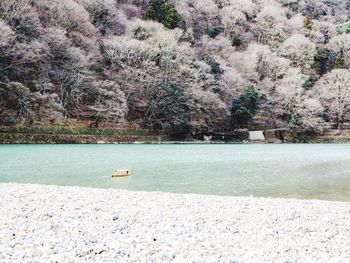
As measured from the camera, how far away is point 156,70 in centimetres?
5622

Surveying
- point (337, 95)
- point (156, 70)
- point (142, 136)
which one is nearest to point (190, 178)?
point (142, 136)

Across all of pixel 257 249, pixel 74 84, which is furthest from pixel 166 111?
pixel 257 249

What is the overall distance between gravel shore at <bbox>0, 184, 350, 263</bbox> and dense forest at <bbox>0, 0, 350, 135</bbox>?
3594 cm

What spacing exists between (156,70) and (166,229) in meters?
49.3

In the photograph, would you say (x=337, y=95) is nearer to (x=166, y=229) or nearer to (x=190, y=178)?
(x=190, y=178)

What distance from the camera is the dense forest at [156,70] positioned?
48.0 meters

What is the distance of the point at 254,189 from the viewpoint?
52.2 ft

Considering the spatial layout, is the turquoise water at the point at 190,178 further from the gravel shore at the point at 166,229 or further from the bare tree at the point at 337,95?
the bare tree at the point at 337,95

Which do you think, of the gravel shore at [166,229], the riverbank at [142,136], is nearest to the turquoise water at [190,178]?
the gravel shore at [166,229]

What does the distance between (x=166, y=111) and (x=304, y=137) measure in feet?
85.4

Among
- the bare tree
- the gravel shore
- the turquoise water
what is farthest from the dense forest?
the gravel shore

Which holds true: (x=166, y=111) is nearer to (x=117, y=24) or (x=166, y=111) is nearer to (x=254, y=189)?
(x=117, y=24)

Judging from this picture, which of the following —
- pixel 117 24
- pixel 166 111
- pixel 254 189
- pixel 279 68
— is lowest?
pixel 254 189

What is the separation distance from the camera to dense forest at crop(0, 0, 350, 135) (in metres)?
48.0
